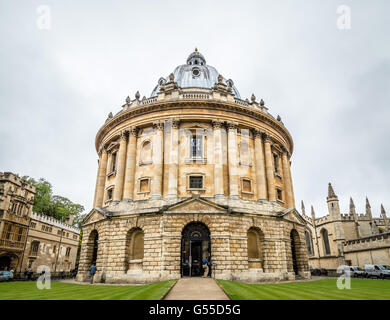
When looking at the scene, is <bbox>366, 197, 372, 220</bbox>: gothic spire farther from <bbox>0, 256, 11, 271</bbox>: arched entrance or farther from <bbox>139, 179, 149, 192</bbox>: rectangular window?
<bbox>0, 256, 11, 271</bbox>: arched entrance

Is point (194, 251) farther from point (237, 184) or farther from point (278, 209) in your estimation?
point (278, 209)

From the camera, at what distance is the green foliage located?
57.2 m

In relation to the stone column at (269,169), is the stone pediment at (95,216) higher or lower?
lower

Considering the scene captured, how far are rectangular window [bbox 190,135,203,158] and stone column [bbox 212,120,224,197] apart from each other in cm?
162

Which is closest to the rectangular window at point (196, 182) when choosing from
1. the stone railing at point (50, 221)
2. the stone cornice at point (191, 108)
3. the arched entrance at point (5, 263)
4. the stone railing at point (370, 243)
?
the stone cornice at point (191, 108)

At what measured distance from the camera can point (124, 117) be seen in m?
31.1

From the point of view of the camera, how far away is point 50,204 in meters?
58.8

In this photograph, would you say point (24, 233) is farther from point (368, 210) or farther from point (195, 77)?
point (368, 210)

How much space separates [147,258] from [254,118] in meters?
18.3

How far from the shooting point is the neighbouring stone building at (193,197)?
2341cm

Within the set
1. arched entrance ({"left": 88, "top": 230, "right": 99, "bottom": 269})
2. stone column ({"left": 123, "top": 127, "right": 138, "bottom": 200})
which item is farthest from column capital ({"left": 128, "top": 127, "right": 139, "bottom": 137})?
arched entrance ({"left": 88, "top": 230, "right": 99, "bottom": 269})

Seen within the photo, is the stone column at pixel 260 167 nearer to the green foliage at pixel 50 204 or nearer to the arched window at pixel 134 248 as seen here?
the arched window at pixel 134 248

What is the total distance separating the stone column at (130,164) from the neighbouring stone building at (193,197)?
0.35 ft
